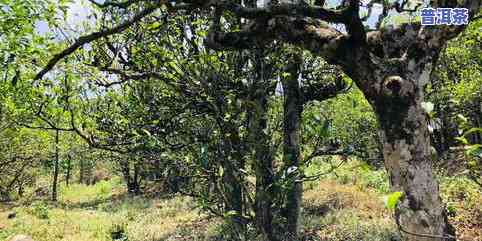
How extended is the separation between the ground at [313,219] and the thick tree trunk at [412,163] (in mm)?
8091

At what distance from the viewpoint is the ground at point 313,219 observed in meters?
14.2

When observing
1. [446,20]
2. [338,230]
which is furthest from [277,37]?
[338,230]

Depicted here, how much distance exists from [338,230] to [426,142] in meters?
11.6

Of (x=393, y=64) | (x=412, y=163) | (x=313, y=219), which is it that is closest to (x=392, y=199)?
(x=412, y=163)

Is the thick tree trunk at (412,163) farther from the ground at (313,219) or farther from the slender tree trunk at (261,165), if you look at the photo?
the ground at (313,219)

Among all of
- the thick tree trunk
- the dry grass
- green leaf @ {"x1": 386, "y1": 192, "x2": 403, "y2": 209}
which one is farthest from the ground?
green leaf @ {"x1": 386, "y1": 192, "x2": 403, "y2": 209}

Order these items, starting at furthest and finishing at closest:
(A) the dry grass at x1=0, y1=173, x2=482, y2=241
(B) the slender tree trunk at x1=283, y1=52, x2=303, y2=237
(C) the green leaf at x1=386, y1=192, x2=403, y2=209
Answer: (A) the dry grass at x1=0, y1=173, x2=482, y2=241 < (B) the slender tree trunk at x1=283, y1=52, x2=303, y2=237 < (C) the green leaf at x1=386, y1=192, x2=403, y2=209

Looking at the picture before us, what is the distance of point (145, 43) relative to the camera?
23.6 ft


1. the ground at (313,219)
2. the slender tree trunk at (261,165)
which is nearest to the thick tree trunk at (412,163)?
the slender tree trunk at (261,165)

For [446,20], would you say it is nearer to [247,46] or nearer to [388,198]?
[247,46]

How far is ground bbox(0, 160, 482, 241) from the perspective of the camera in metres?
14.2

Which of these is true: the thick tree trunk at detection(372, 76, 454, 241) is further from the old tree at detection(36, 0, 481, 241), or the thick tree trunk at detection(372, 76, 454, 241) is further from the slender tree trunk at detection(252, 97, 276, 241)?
the slender tree trunk at detection(252, 97, 276, 241)

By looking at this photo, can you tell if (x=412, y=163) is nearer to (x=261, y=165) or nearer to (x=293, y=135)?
(x=261, y=165)

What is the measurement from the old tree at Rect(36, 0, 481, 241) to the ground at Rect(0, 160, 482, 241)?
8.09 m
